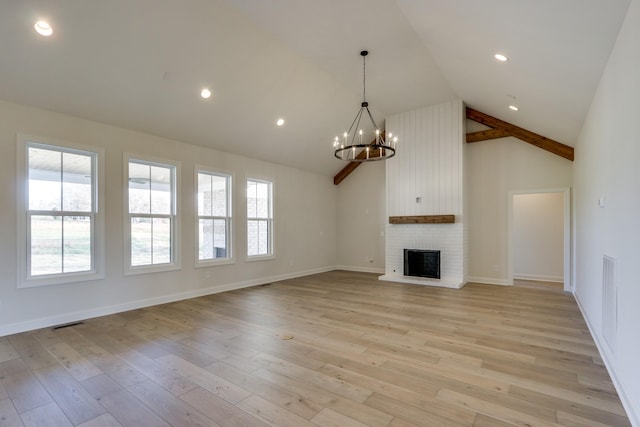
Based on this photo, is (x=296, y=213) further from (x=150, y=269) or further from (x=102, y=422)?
(x=102, y=422)

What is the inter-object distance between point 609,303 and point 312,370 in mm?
2846

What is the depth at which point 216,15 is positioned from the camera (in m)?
3.86

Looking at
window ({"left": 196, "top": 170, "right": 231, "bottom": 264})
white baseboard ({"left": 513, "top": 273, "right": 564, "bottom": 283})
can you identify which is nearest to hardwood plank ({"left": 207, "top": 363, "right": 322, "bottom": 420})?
window ({"left": 196, "top": 170, "right": 231, "bottom": 264})

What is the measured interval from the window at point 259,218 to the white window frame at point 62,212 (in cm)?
290

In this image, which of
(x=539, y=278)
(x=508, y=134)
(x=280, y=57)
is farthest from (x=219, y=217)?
(x=539, y=278)

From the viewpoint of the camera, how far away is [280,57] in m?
4.94

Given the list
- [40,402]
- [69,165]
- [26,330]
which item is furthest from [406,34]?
[26,330]

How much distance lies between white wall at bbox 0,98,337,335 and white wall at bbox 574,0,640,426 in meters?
5.80

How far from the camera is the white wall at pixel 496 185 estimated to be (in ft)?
21.4

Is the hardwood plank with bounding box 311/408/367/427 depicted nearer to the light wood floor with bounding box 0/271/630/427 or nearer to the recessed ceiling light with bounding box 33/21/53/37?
the light wood floor with bounding box 0/271/630/427

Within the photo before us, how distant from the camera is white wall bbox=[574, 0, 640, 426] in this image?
2.08m

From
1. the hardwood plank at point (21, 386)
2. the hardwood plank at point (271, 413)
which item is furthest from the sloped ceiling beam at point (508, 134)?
the hardwood plank at point (21, 386)

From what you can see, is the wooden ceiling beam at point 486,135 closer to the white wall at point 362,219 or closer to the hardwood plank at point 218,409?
the white wall at point 362,219

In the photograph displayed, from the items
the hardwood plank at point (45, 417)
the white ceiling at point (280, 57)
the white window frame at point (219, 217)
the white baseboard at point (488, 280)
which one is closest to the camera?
the hardwood plank at point (45, 417)
